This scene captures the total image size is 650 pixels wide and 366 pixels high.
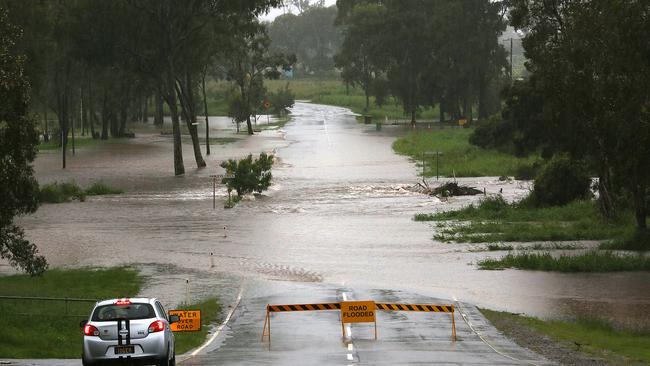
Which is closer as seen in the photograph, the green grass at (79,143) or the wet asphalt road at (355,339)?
the wet asphalt road at (355,339)

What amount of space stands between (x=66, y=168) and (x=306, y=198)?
1187 inches

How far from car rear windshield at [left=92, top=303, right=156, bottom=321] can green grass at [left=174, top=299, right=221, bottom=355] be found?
582 cm

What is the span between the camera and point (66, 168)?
3666 inches

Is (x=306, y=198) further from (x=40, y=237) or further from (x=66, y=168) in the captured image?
(x=66, y=168)

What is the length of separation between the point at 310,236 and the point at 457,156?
4740 centimetres

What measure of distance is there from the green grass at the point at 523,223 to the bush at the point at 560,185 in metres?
1.04

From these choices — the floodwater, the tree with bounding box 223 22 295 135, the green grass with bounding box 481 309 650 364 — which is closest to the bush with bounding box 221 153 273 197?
the floodwater

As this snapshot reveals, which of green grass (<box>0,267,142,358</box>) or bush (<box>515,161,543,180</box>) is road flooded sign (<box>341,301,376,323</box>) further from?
bush (<box>515,161,543,180</box>)

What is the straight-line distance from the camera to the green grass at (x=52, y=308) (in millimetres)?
Result: 25984

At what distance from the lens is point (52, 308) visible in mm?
31906

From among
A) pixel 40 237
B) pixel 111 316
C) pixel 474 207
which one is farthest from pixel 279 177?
pixel 111 316

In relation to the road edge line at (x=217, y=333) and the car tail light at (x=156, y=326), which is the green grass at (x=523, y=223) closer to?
the road edge line at (x=217, y=333)

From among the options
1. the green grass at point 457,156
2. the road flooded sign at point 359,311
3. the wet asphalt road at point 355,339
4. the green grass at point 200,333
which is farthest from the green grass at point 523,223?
the green grass at point 457,156

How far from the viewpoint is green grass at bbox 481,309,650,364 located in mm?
25031
